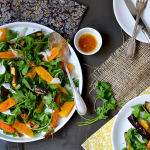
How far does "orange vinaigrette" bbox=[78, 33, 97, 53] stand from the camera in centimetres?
153

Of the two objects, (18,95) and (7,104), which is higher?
(18,95)

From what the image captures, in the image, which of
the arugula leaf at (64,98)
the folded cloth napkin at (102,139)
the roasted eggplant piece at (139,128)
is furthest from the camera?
the folded cloth napkin at (102,139)

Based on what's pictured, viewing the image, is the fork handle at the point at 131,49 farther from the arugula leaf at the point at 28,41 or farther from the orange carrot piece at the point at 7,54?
the orange carrot piece at the point at 7,54

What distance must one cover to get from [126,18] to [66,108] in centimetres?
103

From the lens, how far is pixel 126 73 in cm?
155

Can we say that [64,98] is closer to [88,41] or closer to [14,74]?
[14,74]

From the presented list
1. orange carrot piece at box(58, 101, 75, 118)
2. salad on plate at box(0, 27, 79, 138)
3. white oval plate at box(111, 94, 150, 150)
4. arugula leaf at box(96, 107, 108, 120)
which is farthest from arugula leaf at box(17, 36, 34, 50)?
white oval plate at box(111, 94, 150, 150)

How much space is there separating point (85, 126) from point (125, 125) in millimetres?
400

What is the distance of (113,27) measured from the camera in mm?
1576

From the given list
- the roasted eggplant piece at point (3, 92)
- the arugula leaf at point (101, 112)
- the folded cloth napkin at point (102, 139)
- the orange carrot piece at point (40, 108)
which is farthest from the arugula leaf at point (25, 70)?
the folded cloth napkin at point (102, 139)

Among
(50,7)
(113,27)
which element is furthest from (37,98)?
(113,27)

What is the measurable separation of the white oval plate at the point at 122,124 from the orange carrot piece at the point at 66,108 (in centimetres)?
44

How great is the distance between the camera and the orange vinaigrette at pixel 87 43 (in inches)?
60.4

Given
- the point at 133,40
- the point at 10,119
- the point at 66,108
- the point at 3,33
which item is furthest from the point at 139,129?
the point at 3,33
